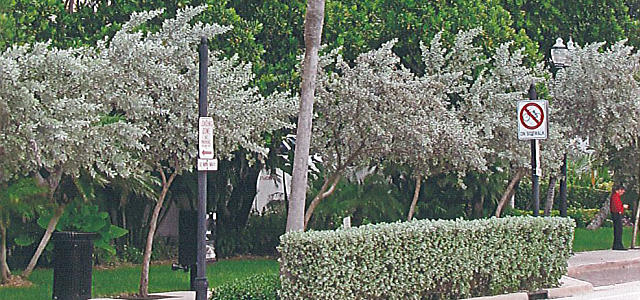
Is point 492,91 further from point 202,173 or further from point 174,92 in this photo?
point 202,173

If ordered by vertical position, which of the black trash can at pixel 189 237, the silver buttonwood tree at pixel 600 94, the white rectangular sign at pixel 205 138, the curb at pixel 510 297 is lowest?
the curb at pixel 510 297

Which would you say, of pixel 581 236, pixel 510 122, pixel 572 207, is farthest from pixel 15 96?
pixel 572 207

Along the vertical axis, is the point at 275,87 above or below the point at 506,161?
above

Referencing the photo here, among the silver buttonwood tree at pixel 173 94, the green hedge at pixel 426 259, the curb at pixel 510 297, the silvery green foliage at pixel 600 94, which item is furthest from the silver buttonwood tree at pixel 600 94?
the silver buttonwood tree at pixel 173 94

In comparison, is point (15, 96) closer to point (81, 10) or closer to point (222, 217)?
point (81, 10)

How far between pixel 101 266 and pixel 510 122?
30.7 feet

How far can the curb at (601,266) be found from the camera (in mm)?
22116

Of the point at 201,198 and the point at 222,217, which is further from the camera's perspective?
the point at 222,217

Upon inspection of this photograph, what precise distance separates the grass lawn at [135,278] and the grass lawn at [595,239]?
30.4 ft

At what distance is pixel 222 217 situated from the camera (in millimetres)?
27312

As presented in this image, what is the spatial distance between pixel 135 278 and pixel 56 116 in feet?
21.5

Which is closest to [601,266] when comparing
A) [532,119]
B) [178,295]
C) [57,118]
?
[532,119]

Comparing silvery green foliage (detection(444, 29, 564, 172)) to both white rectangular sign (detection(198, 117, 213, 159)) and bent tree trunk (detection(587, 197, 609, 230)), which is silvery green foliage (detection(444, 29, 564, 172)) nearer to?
white rectangular sign (detection(198, 117, 213, 159))

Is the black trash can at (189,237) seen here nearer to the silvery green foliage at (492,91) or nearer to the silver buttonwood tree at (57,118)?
the silver buttonwood tree at (57,118)
